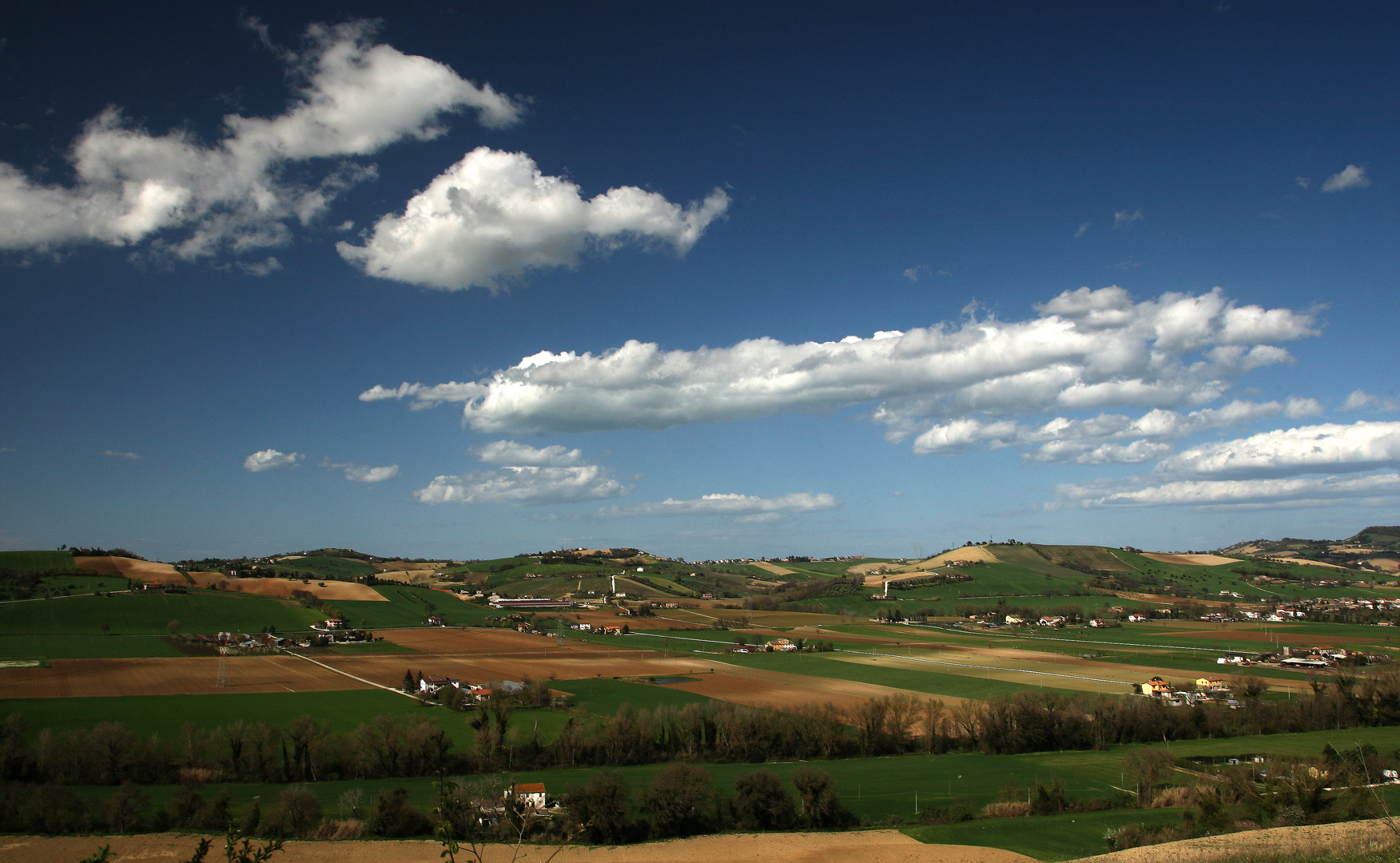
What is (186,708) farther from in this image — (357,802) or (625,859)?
(625,859)

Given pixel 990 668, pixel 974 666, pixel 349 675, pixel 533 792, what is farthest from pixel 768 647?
pixel 533 792

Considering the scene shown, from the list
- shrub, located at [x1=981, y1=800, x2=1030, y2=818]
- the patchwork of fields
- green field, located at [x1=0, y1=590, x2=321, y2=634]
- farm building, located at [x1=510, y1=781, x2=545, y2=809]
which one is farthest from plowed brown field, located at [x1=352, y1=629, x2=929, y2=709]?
farm building, located at [x1=510, y1=781, x2=545, y2=809]

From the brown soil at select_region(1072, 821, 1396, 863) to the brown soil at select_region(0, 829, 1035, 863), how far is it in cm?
484

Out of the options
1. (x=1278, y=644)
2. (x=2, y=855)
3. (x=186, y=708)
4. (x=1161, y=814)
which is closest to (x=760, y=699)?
(x=1161, y=814)

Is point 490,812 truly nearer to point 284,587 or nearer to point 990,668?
point 990,668

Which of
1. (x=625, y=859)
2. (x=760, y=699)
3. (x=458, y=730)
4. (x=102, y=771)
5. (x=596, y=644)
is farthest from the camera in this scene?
(x=596, y=644)

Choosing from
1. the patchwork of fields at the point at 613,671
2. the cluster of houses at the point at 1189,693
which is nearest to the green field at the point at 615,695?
the patchwork of fields at the point at 613,671

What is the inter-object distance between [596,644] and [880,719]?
231 ft

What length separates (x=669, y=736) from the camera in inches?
2192

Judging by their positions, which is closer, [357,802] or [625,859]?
[625,859]

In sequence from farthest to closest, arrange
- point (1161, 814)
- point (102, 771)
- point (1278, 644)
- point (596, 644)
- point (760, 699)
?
point (596, 644) < point (1278, 644) < point (760, 699) < point (102, 771) < point (1161, 814)

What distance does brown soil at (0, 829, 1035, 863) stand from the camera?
113ft

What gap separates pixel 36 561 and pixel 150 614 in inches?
1606

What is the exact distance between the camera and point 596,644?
4756 inches
